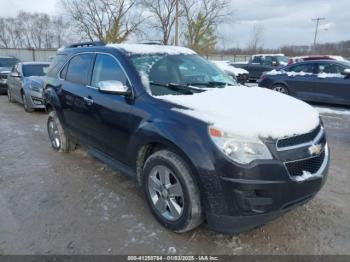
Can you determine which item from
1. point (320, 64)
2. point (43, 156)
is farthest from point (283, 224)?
point (320, 64)

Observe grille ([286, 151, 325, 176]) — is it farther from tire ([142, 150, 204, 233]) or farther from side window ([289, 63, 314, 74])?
side window ([289, 63, 314, 74])

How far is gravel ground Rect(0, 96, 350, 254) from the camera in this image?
2.73m

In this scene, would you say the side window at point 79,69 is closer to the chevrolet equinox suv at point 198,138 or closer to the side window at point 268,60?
the chevrolet equinox suv at point 198,138

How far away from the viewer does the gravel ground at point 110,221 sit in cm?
273

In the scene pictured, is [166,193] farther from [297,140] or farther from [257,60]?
[257,60]

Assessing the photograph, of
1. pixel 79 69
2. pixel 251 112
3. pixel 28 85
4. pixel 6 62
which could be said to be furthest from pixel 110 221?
pixel 6 62

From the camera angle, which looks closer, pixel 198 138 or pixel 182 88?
pixel 198 138

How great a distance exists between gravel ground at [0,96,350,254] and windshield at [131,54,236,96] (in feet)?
4.48

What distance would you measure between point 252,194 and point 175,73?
5.87ft

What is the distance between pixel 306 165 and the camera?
2605mm

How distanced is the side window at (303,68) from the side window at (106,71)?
8340mm

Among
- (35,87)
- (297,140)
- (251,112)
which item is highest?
(251,112)

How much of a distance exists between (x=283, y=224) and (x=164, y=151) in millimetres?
1417

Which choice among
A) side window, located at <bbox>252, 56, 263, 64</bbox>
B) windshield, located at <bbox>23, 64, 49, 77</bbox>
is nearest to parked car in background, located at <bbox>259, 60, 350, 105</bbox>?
windshield, located at <bbox>23, 64, 49, 77</bbox>
